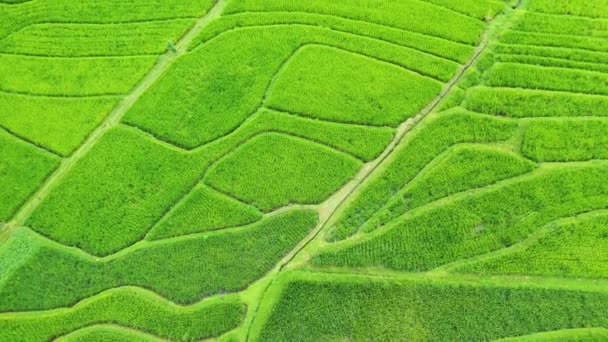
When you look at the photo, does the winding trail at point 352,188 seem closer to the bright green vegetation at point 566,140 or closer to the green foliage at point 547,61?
the green foliage at point 547,61

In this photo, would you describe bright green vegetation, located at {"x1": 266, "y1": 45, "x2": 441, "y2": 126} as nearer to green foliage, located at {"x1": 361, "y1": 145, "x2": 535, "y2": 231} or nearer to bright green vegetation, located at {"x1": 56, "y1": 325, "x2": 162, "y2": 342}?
green foliage, located at {"x1": 361, "y1": 145, "x2": 535, "y2": 231}

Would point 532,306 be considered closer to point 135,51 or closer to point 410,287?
point 410,287

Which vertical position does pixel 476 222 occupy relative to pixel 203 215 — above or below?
below

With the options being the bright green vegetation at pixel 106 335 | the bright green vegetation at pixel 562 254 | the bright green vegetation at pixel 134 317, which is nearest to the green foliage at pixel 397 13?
the bright green vegetation at pixel 562 254

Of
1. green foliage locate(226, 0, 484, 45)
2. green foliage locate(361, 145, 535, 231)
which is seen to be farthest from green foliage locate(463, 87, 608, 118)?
green foliage locate(226, 0, 484, 45)

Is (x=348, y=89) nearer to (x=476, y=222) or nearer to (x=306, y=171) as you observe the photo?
(x=306, y=171)

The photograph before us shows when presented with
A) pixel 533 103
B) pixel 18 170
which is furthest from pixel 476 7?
pixel 18 170
